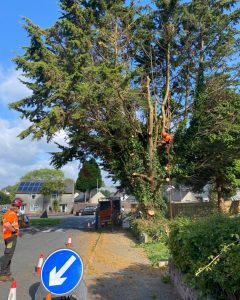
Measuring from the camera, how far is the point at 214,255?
A: 5.70m

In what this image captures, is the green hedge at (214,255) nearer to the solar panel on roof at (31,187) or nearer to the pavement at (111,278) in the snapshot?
the pavement at (111,278)

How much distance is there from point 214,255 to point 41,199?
87694mm

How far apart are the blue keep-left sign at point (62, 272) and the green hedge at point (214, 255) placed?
174 centimetres

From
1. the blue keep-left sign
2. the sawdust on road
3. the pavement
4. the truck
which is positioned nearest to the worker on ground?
the pavement

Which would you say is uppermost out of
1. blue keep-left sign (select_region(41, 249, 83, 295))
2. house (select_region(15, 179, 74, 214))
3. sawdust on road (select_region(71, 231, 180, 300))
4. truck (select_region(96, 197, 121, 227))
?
house (select_region(15, 179, 74, 214))

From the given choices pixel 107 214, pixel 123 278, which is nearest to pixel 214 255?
pixel 123 278

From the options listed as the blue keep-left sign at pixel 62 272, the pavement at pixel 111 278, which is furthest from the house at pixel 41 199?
the blue keep-left sign at pixel 62 272

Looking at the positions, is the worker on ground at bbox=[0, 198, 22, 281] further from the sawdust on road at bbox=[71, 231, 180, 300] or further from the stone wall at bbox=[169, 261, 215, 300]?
the stone wall at bbox=[169, 261, 215, 300]

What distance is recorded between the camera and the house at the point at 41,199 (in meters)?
90.1

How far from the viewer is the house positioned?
90062 millimetres

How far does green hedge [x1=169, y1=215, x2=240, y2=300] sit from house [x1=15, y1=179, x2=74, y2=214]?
84200 mm

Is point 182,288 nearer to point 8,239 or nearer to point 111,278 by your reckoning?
point 111,278

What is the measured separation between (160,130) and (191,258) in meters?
20.9

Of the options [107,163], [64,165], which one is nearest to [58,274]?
[107,163]
